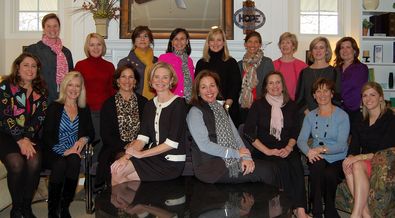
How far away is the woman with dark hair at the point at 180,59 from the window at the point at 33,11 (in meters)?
2.45

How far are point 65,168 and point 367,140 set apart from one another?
2.33 metres

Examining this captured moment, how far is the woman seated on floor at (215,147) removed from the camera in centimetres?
322

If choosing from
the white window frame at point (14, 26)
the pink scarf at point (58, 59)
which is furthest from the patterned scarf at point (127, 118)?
the white window frame at point (14, 26)

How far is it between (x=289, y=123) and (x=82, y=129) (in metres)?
1.71

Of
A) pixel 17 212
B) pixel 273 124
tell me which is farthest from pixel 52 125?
pixel 273 124

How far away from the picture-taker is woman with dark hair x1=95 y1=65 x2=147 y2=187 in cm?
369

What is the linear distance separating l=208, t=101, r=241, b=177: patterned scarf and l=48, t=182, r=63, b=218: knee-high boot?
125 cm

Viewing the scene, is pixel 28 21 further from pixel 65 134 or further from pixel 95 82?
pixel 65 134

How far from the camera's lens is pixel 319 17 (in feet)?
20.0

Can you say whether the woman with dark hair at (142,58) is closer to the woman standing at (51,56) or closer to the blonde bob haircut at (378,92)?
the woman standing at (51,56)

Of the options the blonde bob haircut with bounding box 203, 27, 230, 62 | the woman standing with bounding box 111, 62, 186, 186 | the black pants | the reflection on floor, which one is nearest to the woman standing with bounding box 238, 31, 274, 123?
the blonde bob haircut with bounding box 203, 27, 230, 62

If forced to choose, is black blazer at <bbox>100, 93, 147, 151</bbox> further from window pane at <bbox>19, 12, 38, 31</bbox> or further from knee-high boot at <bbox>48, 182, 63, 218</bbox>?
window pane at <bbox>19, 12, 38, 31</bbox>

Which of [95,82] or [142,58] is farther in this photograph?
[142,58]

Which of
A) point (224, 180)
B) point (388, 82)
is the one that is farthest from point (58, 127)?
point (388, 82)
